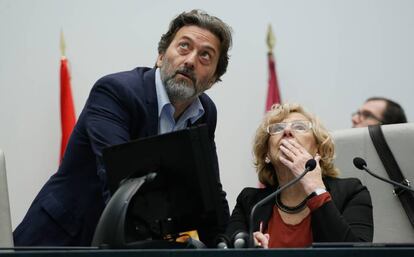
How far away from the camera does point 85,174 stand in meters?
2.39

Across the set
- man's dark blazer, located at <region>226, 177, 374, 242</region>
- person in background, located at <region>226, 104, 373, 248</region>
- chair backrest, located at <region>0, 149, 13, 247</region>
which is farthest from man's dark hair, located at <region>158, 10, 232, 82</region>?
chair backrest, located at <region>0, 149, 13, 247</region>

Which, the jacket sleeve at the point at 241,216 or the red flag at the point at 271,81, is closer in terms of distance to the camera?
the jacket sleeve at the point at 241,216

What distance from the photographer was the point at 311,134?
2.56 meters

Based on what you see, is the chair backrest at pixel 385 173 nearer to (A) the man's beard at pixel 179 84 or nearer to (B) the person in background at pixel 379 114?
(A) the man's beard at pixel 179 84

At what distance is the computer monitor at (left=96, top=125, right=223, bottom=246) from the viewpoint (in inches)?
67.6

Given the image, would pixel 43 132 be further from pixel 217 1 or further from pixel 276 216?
pixel 276 216

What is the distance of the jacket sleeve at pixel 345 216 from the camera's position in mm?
2246

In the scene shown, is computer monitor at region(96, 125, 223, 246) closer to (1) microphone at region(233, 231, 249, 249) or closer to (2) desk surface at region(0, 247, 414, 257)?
(1) microphone at region(233, 231, 249, 249)

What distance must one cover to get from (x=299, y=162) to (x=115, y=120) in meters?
0.61

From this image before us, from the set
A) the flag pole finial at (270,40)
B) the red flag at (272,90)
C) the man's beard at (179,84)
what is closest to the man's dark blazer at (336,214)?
the man's beard at (179,84)

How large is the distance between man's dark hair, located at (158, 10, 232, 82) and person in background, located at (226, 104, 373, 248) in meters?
0.28

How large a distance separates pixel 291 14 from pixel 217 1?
1.52 ft

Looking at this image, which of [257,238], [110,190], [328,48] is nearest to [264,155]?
[257,238]

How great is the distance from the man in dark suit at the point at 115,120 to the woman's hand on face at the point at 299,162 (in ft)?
0.83
